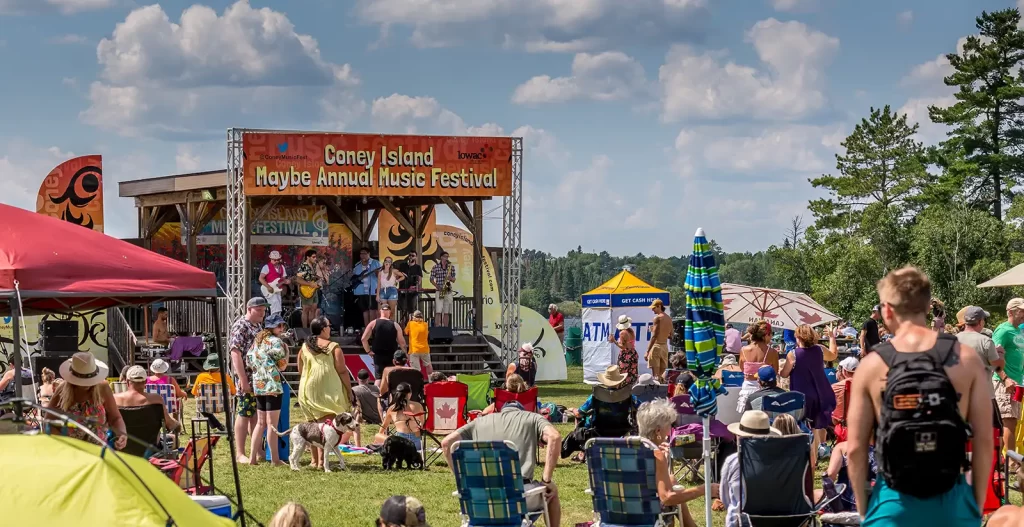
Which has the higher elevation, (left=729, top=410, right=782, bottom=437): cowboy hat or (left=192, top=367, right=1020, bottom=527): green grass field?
(left=729, top=410, right=782, bottom=437): cowboy hat

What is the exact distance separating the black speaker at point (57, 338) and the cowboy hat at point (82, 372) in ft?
42.0

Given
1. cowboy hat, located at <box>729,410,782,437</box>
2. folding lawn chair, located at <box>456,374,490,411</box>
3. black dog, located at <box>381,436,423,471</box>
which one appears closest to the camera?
cowboy hat, located at <box>729,410,782,437</box>

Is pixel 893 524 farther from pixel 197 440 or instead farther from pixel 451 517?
pixel 197 440

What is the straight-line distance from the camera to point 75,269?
7.25 m

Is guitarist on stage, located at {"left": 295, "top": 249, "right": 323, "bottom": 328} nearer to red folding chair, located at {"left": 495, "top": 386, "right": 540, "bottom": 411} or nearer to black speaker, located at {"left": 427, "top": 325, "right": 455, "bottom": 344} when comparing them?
black speaker, located at {"left": 427, "top": 325, "right": 455, "bottom": 344}

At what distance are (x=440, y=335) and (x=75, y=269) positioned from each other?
50.9ft

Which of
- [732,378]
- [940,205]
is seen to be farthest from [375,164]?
[940,205]

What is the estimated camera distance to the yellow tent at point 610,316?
74.6 feet

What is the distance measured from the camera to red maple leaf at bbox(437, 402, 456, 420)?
13492 millimetres

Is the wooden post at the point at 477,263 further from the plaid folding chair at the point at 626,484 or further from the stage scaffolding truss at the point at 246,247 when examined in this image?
the plaid folding chair at the point at 626,484

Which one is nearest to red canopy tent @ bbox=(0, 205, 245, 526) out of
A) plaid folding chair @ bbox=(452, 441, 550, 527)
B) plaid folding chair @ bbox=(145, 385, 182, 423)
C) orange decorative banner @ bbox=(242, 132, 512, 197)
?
plaid folding chair @ bbox=(452, 441, 550, 527)

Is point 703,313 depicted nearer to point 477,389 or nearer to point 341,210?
point 477,389

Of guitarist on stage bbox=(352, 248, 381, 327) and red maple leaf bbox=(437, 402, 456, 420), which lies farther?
guitarist on stage bbox=(352, 248, 381, 327)

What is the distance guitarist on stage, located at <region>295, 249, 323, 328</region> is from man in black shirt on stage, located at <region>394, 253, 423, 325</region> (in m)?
1.60
